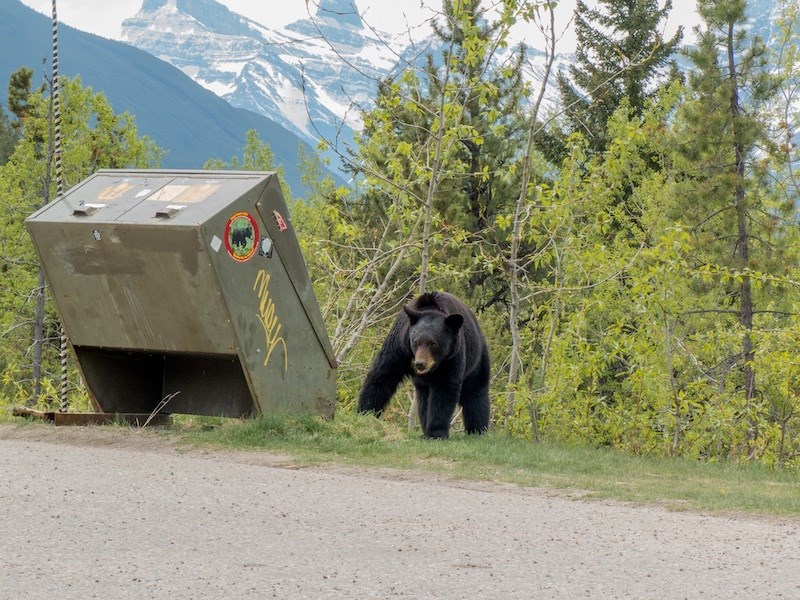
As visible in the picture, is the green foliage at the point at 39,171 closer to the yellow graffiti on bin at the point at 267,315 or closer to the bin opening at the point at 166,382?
the bin opening at the point at 166,382

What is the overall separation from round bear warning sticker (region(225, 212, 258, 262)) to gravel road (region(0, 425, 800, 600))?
2031 mm

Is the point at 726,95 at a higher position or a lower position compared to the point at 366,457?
higher

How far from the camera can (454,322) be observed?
10.7 m

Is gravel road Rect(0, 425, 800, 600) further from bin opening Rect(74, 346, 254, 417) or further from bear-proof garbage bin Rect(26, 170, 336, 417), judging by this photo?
bin opening Rect(74, 346, 254, 417)

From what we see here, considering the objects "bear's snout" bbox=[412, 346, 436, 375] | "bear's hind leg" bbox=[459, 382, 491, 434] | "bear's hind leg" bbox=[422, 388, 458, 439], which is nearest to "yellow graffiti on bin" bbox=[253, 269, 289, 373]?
"bear's snout" bbox=[412, 346, 436, 375]

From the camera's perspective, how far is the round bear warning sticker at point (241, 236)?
9384 millimetres

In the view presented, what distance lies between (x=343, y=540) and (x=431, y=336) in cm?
497

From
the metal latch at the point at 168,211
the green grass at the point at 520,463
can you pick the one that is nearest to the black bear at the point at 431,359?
the green grass at the point at 520,463

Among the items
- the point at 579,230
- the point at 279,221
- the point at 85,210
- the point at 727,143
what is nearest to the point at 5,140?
the point at 727,143

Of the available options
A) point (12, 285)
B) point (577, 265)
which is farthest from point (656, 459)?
point (12, 285)

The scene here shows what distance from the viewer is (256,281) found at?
971 cm

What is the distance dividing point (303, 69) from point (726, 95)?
35.8ft

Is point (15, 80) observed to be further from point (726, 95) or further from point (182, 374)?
point (182, 374)

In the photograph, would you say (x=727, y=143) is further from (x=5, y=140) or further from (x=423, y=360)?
(x=5, y=140)
